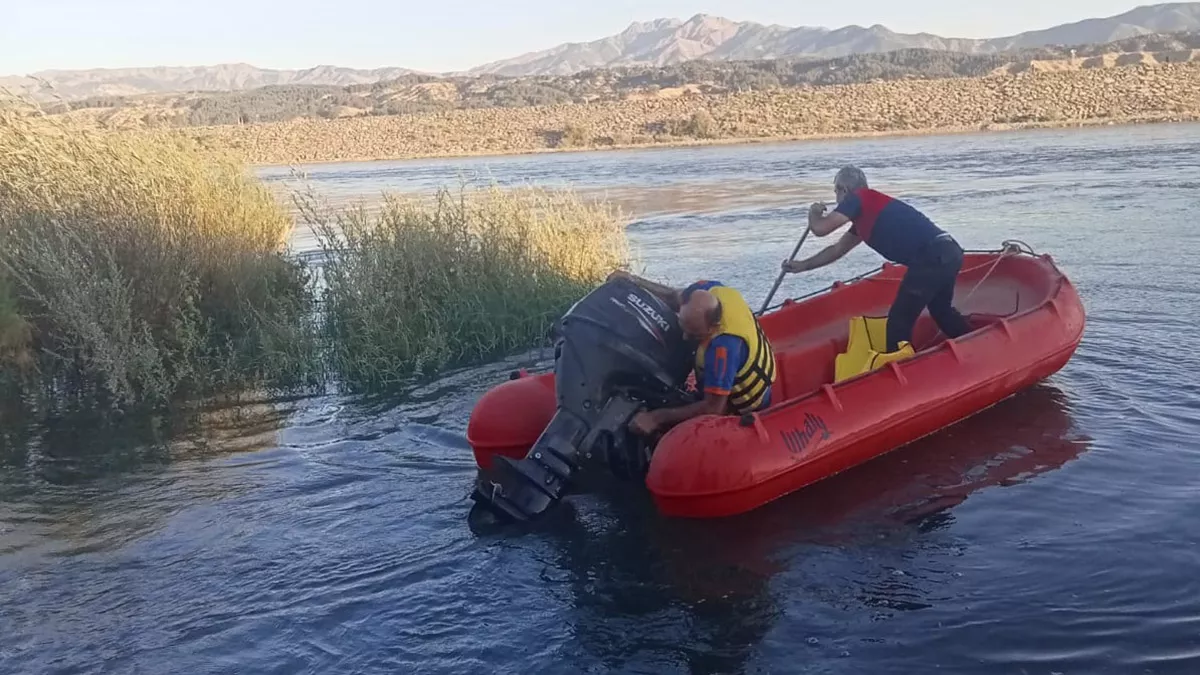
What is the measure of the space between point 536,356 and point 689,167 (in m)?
20.2

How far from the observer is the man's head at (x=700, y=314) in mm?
6617

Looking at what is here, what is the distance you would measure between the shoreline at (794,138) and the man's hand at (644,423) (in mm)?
27162

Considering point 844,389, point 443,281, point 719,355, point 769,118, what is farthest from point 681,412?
point 769,118

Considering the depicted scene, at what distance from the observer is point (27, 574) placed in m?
6.76

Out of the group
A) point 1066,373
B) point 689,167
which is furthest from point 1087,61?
point 1066,373

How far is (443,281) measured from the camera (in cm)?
1130

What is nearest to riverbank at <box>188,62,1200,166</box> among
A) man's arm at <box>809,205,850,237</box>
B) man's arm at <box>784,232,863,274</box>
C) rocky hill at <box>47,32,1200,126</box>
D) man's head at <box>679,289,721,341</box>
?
rocky hill at <box>47,32,1200,126</box>

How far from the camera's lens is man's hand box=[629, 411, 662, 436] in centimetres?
682

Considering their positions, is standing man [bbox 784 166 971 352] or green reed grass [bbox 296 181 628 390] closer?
standing man [bbox 784 166 971 352]

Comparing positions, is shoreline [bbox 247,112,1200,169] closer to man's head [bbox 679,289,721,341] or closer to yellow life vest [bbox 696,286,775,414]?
yellow life vest [bbox 696,286,775,414]

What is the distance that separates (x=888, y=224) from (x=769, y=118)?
33934 mm

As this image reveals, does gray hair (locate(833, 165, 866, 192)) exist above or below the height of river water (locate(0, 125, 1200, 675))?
above

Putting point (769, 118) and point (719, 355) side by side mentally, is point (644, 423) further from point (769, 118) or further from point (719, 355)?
point (769, 118)

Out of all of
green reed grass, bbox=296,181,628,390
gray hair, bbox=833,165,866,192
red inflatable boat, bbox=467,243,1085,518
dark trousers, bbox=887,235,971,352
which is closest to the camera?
red inflatable boat, bbox=467,243,1085,518
